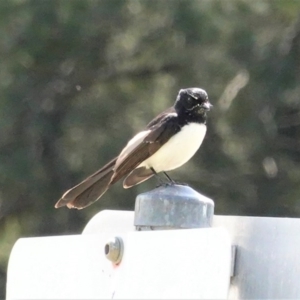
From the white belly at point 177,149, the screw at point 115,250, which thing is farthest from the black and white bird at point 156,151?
the screw at point 115,250

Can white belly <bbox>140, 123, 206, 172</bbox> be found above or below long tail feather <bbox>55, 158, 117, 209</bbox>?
A: above

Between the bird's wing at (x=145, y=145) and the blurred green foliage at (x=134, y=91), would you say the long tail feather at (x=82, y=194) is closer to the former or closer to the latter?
the bird's wing at (x=145, y=145)

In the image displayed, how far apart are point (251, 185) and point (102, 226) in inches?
131

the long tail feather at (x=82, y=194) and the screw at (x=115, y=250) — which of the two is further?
the long tail feather at (x=82, y=194)

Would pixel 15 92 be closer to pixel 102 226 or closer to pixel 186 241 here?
pixel 102 226

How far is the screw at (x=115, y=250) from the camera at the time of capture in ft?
5.33

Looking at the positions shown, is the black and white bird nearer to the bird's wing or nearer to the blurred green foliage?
the bird's wing

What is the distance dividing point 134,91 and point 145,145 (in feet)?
8.59

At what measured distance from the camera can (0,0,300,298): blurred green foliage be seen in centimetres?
508

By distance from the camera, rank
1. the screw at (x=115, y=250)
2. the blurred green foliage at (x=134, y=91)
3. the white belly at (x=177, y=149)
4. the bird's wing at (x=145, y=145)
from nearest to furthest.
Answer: the screw at (x=115, y=250) → the bird's wing at (x=145, y=145) → the white belly at (x=177, y=149) → the blurred green foliage at (x=134, y=91)

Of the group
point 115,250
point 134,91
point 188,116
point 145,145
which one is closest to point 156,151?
point 145,145

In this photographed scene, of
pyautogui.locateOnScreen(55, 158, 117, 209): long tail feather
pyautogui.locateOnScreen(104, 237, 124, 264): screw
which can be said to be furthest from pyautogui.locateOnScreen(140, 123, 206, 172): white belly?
pyautogui.locateOnScreen(104, 237, 124, 264): screw

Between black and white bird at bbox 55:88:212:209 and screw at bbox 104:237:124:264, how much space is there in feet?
4.07

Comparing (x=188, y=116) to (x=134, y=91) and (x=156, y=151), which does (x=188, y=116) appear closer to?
(x=156, y=151)
